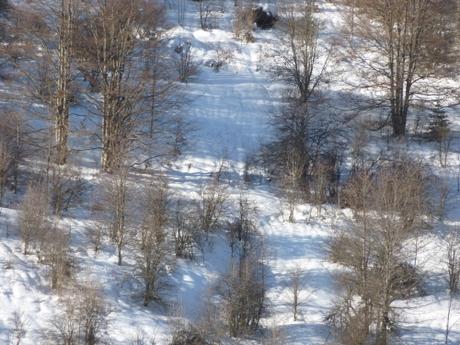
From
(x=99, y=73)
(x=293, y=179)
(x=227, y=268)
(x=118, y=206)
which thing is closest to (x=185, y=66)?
(x=99, y=73)

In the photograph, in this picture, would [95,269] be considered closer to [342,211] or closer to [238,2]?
[342,211]

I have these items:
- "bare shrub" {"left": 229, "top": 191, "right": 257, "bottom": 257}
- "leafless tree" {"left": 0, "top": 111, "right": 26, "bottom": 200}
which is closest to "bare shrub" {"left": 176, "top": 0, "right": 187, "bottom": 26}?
"leafless tree" {"left": 0, "top": 111, "right": 26, "bottom": 200}

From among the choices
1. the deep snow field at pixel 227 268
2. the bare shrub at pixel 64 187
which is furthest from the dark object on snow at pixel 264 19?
the bare shrub at pixel 64 187

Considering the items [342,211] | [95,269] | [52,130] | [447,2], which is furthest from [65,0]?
[447,2]

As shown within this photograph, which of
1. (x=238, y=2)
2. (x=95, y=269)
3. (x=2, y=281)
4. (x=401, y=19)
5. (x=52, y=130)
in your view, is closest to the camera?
(x=2, y=281)

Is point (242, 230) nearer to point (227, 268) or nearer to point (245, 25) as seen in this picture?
point (227, 268)

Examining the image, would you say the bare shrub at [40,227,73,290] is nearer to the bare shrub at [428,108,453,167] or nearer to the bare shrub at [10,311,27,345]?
the bare shrub at [10,311,27,345]
